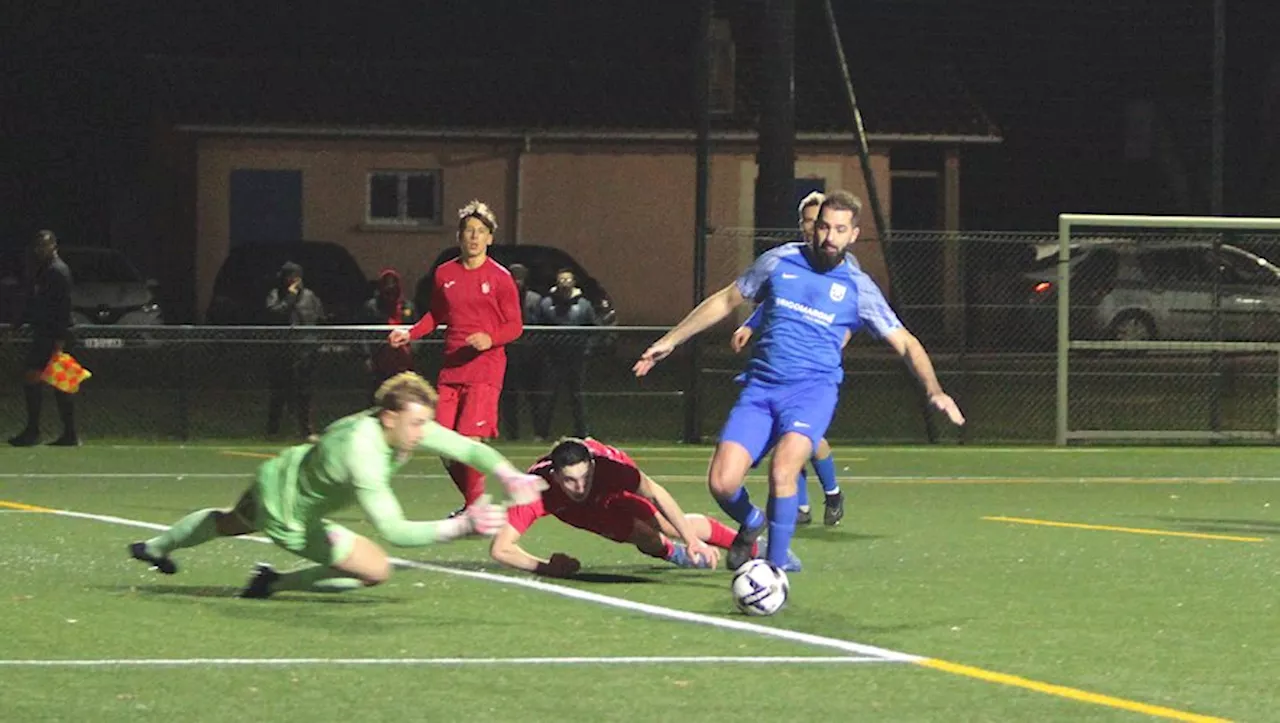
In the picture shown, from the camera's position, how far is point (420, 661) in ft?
31.8

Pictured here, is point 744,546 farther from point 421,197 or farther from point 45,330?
point 421,197

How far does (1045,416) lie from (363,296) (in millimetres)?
13572

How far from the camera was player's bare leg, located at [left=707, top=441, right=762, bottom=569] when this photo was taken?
1173 centimetres

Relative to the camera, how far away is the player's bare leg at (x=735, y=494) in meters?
11.7

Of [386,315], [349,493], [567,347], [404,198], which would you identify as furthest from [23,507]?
[404,198]

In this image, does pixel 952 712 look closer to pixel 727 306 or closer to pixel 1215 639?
pixel 1215 639

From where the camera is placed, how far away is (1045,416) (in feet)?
89.5

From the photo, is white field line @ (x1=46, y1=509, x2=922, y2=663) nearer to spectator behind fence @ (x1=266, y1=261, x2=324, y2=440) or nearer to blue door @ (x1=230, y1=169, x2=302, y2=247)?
spectator behind fence @ (x1=266, y1=261, x2=324, y2=440)

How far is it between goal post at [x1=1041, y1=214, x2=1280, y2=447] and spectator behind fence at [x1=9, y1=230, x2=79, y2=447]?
8.45m

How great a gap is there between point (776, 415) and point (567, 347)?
11470 millimetres

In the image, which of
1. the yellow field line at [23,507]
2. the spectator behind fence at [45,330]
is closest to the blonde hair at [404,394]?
the yellow field line at [23,507]

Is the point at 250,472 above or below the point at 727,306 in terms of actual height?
below

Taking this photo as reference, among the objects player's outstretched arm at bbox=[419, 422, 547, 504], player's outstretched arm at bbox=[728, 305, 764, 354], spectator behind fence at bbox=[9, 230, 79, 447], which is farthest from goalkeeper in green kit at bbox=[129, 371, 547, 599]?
spectator behind fence at bbox=[9, 230, 79, 447]

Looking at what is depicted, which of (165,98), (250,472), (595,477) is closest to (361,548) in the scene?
(595,477)
